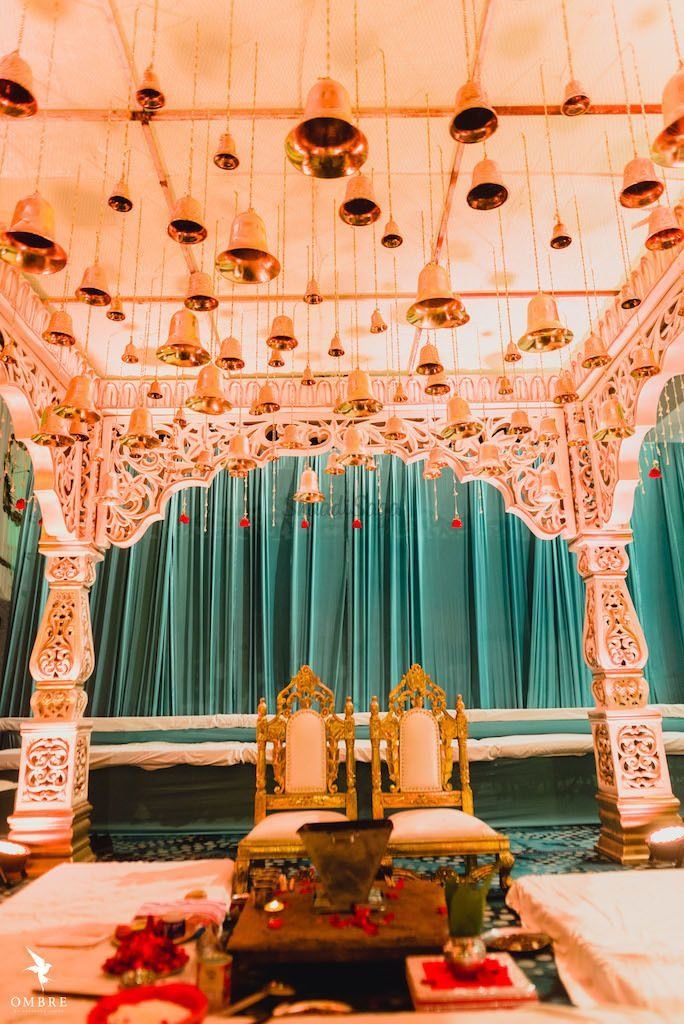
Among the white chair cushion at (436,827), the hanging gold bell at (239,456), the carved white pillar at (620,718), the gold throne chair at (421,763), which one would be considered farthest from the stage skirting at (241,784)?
the hanging gold bell at (239,456)

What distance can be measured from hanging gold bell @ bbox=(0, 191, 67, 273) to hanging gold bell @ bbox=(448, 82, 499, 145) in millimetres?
1426

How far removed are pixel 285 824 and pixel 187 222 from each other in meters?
3.14

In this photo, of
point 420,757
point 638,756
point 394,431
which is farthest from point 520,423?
point 638,756

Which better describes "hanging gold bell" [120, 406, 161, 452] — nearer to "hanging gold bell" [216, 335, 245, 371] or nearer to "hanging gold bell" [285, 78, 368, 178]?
"hanging gold bell" [216, 335, 245, 371]

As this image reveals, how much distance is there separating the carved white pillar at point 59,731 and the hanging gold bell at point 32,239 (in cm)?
319

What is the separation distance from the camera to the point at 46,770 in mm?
4836

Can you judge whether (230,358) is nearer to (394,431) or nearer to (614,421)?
(394,431)

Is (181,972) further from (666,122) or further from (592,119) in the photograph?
(592,119)

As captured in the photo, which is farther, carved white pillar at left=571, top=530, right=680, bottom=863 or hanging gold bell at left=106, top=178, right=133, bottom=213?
carved white pillar at left=571, top=530, right=680, bottom=863

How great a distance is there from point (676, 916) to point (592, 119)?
3.31 m

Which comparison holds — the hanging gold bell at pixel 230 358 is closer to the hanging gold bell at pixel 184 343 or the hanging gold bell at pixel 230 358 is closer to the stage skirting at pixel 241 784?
the hanging gold bell at pixel 184 343

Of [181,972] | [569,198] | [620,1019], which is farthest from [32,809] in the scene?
[569,198]

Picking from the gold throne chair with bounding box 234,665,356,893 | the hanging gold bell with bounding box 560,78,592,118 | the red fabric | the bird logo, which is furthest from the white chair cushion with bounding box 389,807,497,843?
the hanging gold bell with bounding box 560,78,592,118

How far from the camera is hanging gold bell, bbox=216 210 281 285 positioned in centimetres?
241
